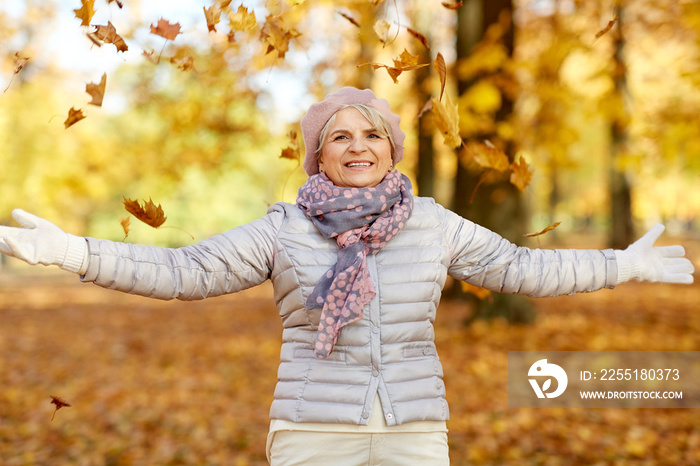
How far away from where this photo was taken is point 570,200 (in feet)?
150

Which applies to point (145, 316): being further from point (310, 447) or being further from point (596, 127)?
point (596, 127)

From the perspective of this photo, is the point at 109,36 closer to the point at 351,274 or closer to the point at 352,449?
the point at 351,274

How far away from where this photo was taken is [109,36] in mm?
2615

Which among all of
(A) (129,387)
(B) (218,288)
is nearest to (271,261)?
(B) (218,288)

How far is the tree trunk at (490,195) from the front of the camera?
8.73 meters

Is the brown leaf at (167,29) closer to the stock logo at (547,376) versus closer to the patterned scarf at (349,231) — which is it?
the patterned scarf at (349,231)

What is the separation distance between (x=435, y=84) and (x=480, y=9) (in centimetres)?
345

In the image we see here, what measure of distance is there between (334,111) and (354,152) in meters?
0.19

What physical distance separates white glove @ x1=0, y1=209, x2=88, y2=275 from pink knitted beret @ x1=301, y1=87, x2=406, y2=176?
926mm

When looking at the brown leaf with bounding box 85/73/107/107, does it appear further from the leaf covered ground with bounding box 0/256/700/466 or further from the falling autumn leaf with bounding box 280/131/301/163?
the leaf covered ground with bounding box 0/256/700/466

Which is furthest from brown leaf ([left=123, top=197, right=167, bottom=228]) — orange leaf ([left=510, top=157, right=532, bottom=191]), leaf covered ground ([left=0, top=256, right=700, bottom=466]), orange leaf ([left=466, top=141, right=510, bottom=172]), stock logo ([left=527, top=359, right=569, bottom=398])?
stock logo ([left=527, top=359, right=569, bottom=398])

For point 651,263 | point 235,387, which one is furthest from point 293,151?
point 235,387

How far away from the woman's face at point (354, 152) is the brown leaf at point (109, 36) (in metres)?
1.00

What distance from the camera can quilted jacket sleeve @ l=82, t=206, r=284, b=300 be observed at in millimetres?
2029
